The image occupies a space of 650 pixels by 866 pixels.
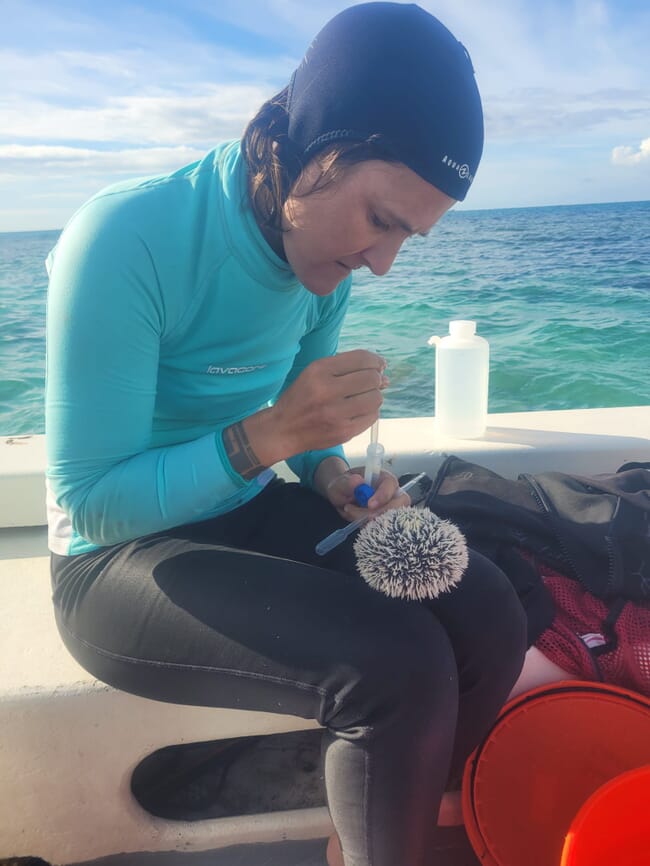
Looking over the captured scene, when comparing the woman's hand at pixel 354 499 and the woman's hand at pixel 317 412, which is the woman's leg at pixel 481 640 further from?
the woman's hand at pixel 317 412

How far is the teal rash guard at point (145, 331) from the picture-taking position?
0.95m

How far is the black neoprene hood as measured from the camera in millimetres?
936

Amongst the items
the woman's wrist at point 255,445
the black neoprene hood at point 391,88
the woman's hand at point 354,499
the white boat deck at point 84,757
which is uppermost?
the black neoprene hood at point 391,88

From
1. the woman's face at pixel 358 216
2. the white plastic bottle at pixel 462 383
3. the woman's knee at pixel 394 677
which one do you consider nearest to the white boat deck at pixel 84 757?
the woman's knee at pixel 394 677

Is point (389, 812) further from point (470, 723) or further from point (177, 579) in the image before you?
point (177, 579)

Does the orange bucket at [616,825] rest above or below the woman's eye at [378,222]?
below

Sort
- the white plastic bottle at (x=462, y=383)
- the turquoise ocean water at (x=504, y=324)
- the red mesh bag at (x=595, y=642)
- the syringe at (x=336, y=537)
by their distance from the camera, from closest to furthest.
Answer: the syringe at (x=336, y=537) → the red mesh bag at (x=595, y=642) → the white plastic bottle at (x=462, y=383) → the turquoise ocean water at (x=504, y=324)

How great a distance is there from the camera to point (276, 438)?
99 cm

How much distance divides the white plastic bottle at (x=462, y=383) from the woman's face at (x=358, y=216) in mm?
988

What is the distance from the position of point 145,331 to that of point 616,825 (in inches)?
41.1

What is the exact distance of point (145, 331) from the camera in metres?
0.99

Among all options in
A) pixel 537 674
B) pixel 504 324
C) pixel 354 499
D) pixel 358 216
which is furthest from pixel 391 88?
pixel 504 324

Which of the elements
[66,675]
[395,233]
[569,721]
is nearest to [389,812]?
[569,721]

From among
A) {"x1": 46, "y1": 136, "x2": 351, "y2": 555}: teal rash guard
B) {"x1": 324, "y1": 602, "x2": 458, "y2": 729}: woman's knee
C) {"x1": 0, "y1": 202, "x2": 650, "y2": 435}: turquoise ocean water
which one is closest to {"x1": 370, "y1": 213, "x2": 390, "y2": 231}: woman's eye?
{"x1": 46, "y1": 136, "x2": 351, "y2": 555}: teal rash guard
